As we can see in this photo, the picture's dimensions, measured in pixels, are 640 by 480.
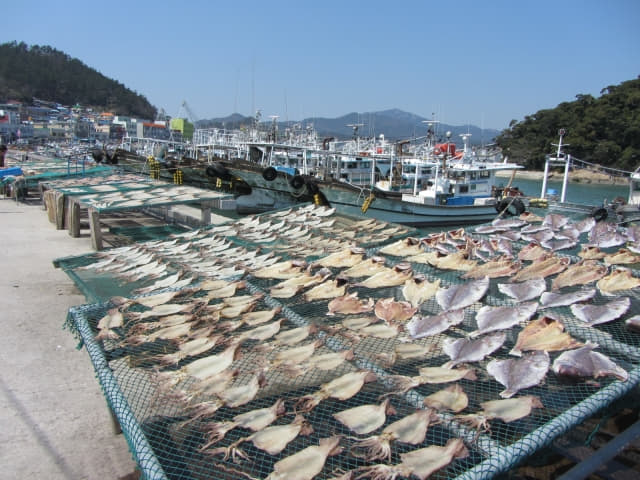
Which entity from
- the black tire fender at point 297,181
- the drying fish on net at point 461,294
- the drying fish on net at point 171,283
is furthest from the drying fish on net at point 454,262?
the black tire fender at point 297,181

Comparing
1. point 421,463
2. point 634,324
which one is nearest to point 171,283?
point 421,463

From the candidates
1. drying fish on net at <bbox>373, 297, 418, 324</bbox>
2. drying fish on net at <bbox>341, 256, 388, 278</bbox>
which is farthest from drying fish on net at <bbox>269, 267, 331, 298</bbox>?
drying fish on net at <bbox>373, 297, 418, 324</bbox>

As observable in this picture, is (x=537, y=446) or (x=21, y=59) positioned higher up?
(x=21, y=59)

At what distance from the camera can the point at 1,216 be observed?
49.0ft

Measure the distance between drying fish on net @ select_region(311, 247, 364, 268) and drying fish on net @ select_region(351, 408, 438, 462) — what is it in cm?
275

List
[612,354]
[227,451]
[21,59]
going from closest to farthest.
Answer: [227,451] < [612,354] < [21,59]

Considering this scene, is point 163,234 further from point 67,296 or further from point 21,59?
point 21,59

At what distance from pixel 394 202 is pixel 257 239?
12.5 meters

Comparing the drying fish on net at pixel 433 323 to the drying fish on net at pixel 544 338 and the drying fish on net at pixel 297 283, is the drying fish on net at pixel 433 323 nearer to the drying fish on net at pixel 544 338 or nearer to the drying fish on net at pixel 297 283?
the drying fish on net at pixel 544 338

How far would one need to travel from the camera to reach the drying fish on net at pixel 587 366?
8.38ft

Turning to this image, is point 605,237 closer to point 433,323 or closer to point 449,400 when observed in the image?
point 433,323

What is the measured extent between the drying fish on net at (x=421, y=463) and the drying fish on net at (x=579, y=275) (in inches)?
95.5

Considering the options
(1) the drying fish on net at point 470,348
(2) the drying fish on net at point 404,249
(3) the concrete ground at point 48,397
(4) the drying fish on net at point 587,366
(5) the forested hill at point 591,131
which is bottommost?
(3) the concrete ground at point 48,397

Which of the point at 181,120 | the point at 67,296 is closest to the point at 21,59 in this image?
the point at 181,120
